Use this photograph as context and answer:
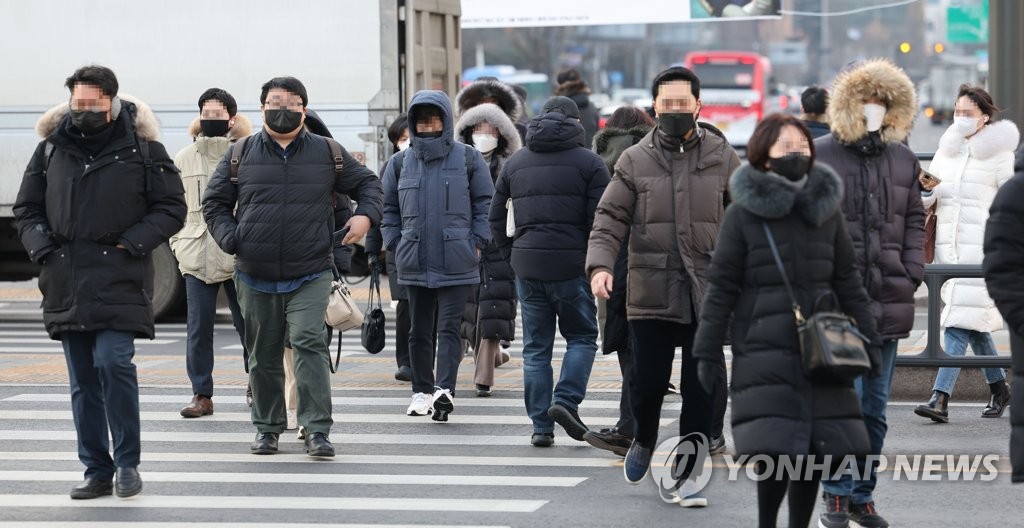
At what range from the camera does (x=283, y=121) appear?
Result: 8.38m

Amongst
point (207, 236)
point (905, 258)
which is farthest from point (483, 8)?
point (905, 258)

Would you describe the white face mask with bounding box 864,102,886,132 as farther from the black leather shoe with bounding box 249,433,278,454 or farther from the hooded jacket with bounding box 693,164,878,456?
the black leather shoe with bounding box 249,433,278,454

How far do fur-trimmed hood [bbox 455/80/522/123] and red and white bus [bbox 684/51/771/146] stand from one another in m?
44.0

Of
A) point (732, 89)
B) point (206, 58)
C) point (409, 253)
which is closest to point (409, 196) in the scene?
point (409, 253)

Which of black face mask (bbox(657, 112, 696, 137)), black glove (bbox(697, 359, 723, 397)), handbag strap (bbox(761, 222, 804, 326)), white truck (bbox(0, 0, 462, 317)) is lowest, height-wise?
black glove (bbox(697, 359, 723, 397))

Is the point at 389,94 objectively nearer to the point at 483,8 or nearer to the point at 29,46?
the point at 29,46

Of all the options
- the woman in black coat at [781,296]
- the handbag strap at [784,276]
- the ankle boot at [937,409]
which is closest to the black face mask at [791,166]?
the woman in black coat at [781,296]

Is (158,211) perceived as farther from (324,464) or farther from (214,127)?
(214,127)

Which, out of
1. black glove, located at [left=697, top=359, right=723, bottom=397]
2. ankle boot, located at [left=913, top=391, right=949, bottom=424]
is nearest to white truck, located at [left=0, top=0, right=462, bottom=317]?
ankle boot, located at [left=913, top=391, right=949, bottom=424]

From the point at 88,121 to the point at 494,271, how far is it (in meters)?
3.96

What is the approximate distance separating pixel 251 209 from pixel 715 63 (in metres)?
51.2

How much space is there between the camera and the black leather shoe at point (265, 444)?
28.6 feet

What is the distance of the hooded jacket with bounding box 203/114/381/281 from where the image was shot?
8.38 meters

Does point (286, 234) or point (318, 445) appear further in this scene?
point (318, 445)
